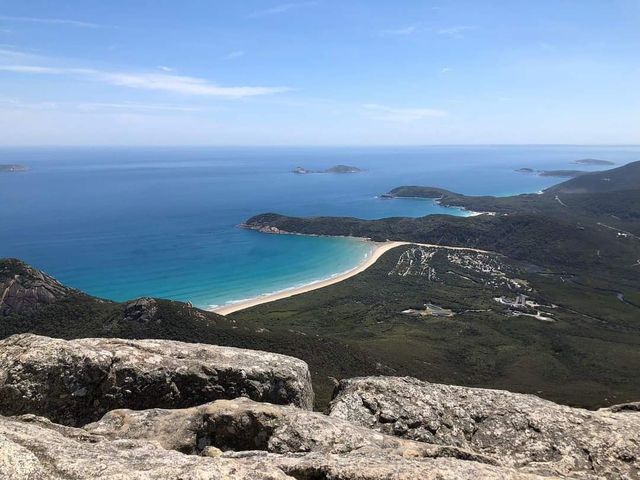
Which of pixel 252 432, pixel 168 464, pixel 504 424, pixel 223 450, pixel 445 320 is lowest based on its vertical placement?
pixel 445 320

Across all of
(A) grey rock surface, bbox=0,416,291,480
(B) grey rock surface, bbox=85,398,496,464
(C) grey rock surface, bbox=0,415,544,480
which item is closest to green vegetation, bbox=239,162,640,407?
(B) grey rock surface, bbox=85,398,496,464

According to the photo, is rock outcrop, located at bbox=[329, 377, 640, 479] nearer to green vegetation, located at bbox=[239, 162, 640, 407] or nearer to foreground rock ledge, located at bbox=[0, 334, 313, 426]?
foreground rock ledge, located at bbox=[0, 334, 313, 426]

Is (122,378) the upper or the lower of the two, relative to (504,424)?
upper

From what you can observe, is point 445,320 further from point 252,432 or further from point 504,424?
point 252,432

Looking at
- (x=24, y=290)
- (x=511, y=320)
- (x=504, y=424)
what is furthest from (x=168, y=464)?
(x=511, y=320)

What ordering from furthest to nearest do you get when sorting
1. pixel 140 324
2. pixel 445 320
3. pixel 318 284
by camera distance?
pixel 318 284
pixel 445 320
pixel 140 324

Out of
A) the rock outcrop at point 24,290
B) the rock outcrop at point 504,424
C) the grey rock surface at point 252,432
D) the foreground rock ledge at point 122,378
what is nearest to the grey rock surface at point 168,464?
the grey rock surface at point 252,432
